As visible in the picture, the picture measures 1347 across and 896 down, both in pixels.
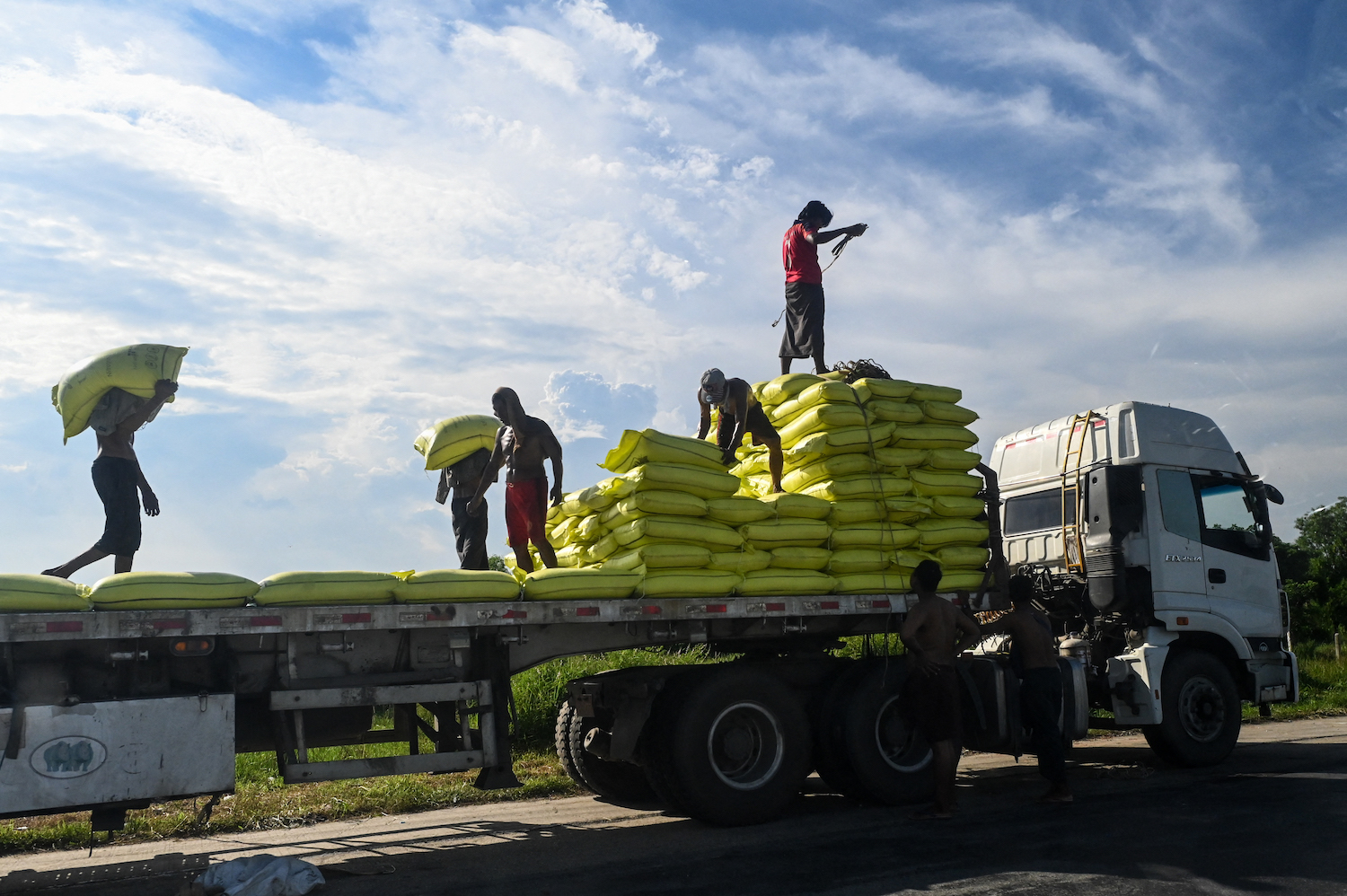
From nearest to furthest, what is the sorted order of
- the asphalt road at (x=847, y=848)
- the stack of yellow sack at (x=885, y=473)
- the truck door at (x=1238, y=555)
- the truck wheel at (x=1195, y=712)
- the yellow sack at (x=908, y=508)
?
the asphalt road at (x=847, y=848) → the stack of yellow sack at (x=885, y=473) → the yellow sack at (x=908, y=508) → the truck wheel at (x=1195, y=712) → the truck door at (x=1238, y=555)

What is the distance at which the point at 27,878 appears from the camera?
5.27m

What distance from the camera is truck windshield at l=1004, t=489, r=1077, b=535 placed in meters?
9.56

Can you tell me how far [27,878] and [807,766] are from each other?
4.65m

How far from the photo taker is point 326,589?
5957 millimetres

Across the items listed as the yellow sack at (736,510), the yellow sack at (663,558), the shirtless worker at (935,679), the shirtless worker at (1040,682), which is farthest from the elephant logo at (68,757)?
the shirtless worker at (1040,682)

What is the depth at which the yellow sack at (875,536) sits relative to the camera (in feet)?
25.2

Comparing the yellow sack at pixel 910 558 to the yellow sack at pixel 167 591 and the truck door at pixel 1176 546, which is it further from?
the yellow sack at pixel 167 591

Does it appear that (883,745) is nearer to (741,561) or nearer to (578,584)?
(741,561)

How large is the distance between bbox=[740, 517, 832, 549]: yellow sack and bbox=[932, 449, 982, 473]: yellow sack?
111 cm

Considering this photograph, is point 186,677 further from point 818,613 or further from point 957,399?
point 957,399

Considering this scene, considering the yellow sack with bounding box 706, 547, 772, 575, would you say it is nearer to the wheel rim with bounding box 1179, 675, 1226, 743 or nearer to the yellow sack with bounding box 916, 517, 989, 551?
the yellow sack with bounding box 916, 517, 989, 551

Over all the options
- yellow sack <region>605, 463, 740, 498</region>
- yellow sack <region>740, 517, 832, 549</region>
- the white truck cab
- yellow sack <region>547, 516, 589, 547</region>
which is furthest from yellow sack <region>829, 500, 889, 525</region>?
the white truck cab

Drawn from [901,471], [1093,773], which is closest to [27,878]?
[901,471]

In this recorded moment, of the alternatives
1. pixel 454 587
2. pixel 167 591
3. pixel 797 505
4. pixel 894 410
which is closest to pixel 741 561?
pixel 797 505
